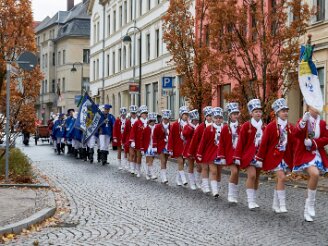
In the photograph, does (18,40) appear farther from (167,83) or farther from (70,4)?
(70,4)

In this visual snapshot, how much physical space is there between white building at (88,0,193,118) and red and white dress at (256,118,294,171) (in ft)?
85.2

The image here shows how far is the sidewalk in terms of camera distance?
1012 centimetres

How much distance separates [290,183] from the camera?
1784 centimetres

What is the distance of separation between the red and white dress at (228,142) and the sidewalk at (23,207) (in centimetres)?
320

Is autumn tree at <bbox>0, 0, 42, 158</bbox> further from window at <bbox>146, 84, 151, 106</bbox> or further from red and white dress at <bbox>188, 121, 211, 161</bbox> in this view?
window at <bbox>146, 84, 151, 106</bbox>

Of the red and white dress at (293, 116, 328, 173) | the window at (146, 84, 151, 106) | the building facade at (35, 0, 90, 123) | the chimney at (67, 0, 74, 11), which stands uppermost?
the chimney at (67, 0, 74, 11)

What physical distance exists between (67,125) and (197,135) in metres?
15.9

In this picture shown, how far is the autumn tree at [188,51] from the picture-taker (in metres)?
27.5

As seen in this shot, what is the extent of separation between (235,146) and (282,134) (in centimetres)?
209

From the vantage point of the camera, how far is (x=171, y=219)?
1120 cm

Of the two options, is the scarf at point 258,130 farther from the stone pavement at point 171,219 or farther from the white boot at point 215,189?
the white boot at point 215,189

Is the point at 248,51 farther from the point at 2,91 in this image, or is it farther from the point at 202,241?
the point at 202,241

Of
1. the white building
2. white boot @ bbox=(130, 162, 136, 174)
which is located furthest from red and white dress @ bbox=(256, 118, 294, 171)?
the white building

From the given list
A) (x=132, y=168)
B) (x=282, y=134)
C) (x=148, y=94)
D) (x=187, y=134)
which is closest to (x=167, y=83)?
(x=132, y=168)
